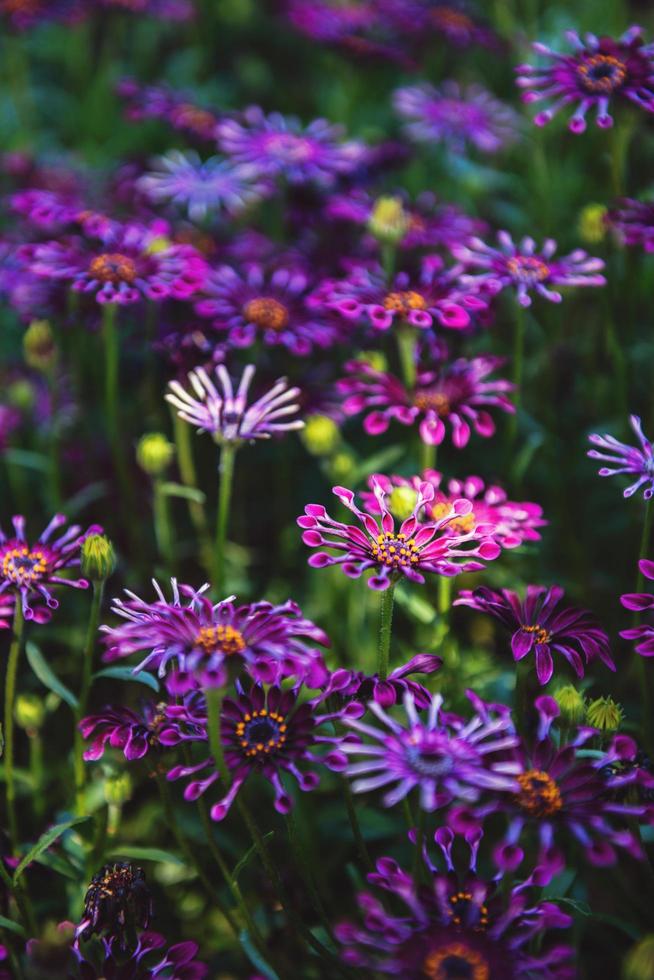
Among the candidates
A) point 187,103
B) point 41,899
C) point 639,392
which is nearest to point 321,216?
point 187,103

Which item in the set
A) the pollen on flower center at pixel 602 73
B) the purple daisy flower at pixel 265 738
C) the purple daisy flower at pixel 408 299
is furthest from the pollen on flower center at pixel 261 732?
the pollen on flower center at pixel 602 73

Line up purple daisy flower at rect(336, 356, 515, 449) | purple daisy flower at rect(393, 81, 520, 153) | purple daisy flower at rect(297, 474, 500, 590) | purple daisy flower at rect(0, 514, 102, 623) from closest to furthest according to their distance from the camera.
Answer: purple daisy flower at rect(297, 474, 500, 590), purple daisy flower at rect(0, 514, 102, 623), purple daisy flower at rect(336, 356, 515, 449), purple daisy flower at rect(393, 81, 520, 153)

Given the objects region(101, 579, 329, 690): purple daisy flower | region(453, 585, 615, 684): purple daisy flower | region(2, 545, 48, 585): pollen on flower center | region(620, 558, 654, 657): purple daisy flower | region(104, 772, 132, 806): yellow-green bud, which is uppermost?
region(620, 558, 654, 657): purple daisy flower

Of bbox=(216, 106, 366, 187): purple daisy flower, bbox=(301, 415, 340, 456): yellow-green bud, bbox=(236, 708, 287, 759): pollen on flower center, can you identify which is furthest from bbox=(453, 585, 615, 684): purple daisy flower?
bbox=(216, 106, 366, 187): purple daisy flower

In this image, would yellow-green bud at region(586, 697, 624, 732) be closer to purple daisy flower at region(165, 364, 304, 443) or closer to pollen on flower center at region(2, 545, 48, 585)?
purple daisy flower at region(165, 364, 304, 443)

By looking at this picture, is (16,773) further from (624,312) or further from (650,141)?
(650,141)

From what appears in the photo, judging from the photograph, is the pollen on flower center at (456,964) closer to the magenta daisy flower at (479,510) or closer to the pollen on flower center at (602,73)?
the magenta daisy flower at (479,510)

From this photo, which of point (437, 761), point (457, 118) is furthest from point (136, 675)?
point (457, 118)
